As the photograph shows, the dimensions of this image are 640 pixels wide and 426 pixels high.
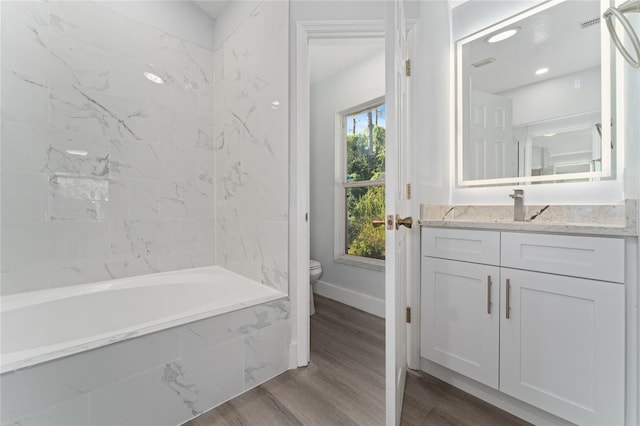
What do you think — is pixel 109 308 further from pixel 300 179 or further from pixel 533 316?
pixel 533 316

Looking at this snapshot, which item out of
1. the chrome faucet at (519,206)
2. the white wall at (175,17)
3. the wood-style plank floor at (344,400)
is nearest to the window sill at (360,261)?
the wood-style plank floor at (344,400)

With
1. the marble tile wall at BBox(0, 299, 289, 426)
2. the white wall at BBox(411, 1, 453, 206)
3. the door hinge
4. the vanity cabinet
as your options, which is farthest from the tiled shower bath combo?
the vanity cabinet

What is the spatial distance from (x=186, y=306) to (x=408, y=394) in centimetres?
160

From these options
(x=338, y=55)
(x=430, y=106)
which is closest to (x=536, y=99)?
(x=430, y=106)

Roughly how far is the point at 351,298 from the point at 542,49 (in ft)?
7.83

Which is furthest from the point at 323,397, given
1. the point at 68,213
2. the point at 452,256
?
the point at 68,213

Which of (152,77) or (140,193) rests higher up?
(152,77)

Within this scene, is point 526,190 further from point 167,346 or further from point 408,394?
point 167,346

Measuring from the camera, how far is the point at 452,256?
5.03 feet

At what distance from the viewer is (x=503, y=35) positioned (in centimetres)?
173

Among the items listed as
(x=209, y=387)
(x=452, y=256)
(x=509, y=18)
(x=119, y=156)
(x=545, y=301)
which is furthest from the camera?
(x=119, y=156)

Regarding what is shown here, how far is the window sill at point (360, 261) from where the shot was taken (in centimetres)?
262

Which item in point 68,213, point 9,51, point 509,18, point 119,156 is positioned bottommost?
point 68,213

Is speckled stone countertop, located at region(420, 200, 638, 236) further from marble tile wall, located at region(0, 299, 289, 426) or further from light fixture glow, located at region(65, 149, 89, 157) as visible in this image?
light fixture glow, located at region(65, 149, 89, 157)
